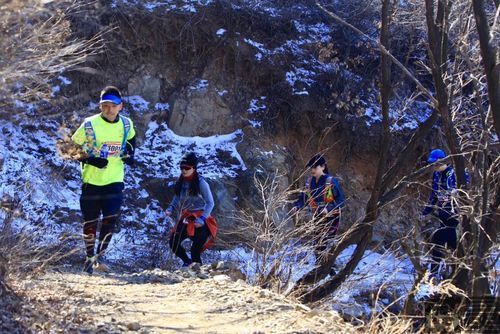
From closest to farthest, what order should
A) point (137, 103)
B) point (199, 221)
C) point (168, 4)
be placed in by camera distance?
point (199, 221) < point (137, 103) < point (168, 4)

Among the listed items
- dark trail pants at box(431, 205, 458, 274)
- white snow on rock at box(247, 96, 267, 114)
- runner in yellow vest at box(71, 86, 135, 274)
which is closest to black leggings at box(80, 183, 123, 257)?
runner in yellow vest at box(71, 86, 135, 274)

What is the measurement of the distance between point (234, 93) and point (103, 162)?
673 centimetres

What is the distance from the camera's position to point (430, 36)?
7867mm

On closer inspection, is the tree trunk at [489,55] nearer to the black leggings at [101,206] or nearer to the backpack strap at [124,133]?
the backpack strap at [124,133]

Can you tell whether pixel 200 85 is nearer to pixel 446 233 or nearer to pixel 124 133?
pixel 446 233

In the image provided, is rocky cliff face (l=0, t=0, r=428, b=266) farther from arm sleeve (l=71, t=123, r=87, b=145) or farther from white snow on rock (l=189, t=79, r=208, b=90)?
arm sleeve (l=71, t=123, r=87, b=145)

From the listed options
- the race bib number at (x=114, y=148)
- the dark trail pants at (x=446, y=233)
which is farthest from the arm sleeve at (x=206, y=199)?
the dark trail pants at (x=446, y=233)

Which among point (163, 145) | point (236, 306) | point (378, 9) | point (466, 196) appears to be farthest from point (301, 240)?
point (378, 9)

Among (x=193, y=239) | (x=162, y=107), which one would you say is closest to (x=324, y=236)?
(x=193, y=239)

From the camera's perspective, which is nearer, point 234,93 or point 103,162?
point 103,162

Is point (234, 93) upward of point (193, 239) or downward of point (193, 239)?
upward

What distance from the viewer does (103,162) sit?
6613mm

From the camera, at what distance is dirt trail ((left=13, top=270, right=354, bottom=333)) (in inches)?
178

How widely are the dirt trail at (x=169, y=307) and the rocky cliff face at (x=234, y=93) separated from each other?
542 cm
